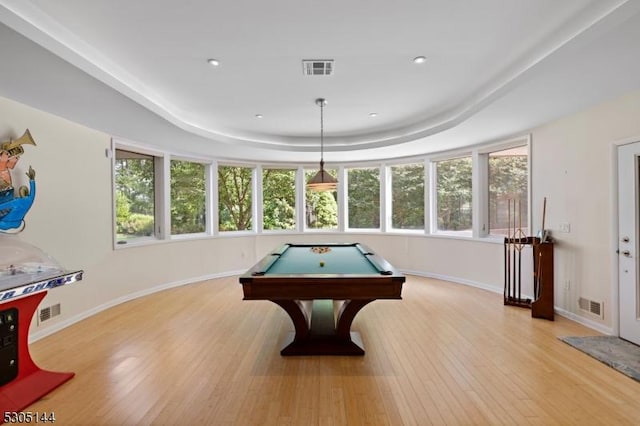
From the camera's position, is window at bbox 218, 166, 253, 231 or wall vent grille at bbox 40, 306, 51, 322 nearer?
wall vent grille at bbox 40, 306, 51, 322

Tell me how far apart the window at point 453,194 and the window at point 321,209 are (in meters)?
2.26

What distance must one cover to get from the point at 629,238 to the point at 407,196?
12.6 feet

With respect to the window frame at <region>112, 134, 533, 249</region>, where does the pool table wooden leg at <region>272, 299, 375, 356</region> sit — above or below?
below

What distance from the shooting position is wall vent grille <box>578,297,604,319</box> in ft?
11.8

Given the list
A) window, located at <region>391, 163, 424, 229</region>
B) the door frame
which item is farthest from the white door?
window, located at <region>391, 163, 424, 229</region>

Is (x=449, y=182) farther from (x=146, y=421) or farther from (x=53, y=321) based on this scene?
(x=53, y=321)

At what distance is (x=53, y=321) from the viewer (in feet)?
12.1

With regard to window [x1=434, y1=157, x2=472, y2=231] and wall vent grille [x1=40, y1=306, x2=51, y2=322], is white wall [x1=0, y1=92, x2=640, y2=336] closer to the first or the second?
wall vent grille [x1=40, y1=306, x2=51, y2=322]

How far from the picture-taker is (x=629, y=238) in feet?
10.7

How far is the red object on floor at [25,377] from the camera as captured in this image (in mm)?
2313

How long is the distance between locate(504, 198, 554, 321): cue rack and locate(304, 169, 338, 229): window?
11.6 ft

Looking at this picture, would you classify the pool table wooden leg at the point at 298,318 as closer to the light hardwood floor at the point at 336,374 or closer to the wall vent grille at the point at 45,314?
the light hardwood floor at the point at 336,374

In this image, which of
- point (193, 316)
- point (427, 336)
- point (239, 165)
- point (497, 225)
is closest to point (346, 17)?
point (427, 336)

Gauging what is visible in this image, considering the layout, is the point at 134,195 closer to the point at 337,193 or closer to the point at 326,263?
the point at 326,263
